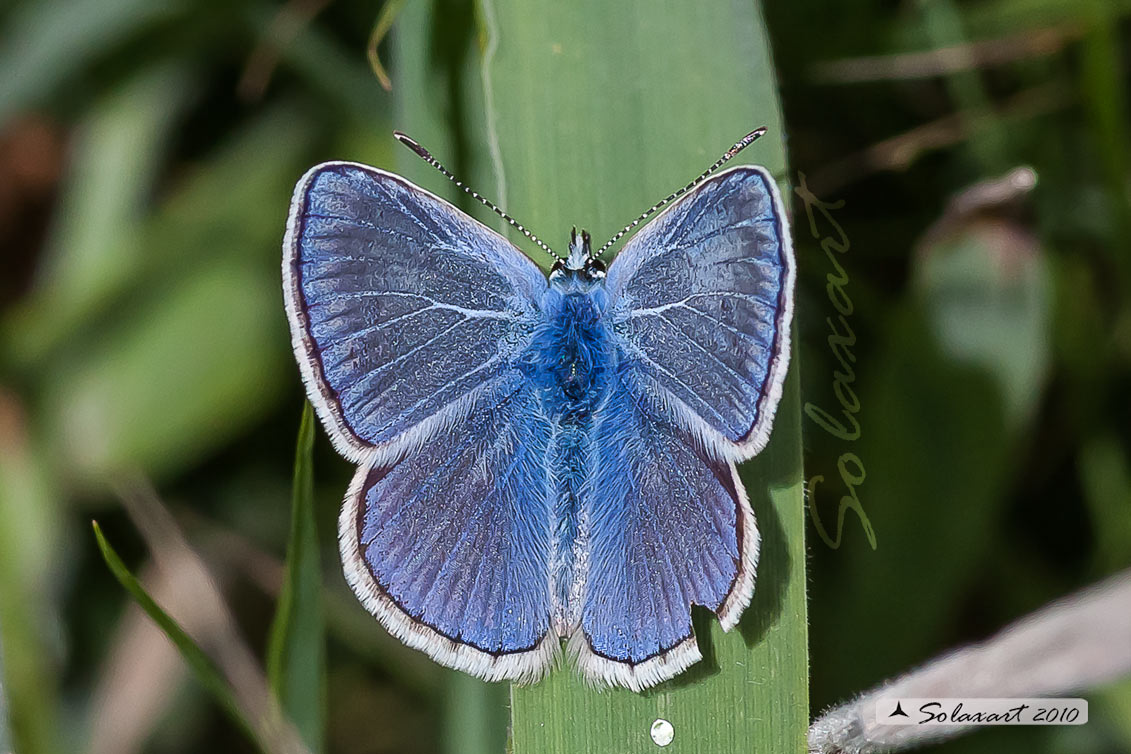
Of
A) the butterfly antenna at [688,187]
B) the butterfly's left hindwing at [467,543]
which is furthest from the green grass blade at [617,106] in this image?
the butterfly's left hindwing at [467,543]

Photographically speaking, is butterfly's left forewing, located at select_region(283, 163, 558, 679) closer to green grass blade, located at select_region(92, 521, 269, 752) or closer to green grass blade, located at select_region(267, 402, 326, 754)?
green grass blade, located at select_region(267, 402, 326, 754)

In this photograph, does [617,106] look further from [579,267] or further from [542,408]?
[542,408]

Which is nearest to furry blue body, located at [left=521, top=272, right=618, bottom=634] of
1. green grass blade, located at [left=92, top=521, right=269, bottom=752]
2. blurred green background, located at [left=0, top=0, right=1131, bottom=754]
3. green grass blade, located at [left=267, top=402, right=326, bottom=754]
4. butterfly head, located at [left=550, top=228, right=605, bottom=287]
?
butterfly head, located at [left=550, top=228, right=605, bottom=287]

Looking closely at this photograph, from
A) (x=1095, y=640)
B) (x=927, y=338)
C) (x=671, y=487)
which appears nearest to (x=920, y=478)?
(x=927, y=338)

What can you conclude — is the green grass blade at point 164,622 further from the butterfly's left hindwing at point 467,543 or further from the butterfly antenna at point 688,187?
the butterfly antenna at point 688,187

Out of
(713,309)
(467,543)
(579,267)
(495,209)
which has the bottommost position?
(467,543)

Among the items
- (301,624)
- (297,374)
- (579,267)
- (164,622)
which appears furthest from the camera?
(297,374)

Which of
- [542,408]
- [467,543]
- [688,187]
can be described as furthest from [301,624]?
[688,187]
